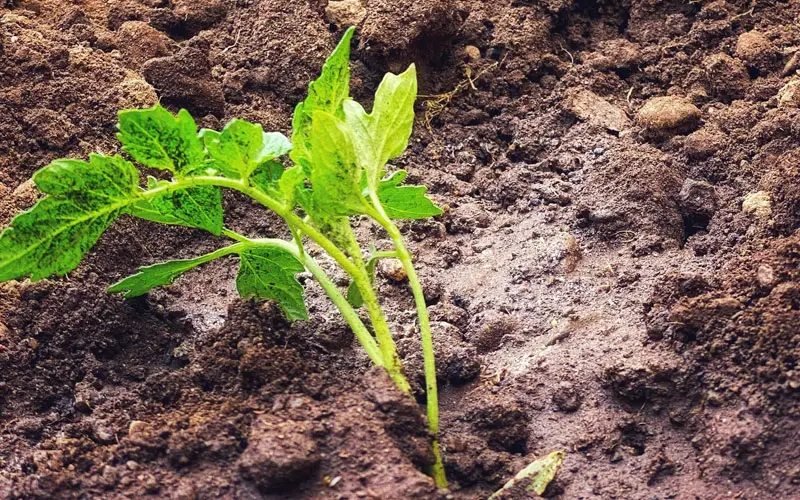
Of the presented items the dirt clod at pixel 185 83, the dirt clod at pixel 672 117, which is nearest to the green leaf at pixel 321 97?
the dirt clod at pixel 185 83

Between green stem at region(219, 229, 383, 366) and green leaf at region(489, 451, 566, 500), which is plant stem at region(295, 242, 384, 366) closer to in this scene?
green stem at region(219, 229, 383, 366)

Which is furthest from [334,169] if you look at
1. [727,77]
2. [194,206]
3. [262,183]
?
[727,77]

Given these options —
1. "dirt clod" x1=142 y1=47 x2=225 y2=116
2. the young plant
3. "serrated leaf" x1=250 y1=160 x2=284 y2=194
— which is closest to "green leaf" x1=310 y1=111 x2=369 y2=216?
the young plant

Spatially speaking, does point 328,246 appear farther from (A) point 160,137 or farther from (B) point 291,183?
(A) point 160,137

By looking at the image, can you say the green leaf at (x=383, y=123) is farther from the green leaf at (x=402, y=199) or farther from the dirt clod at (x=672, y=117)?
the dirt clod at (x=672, y=117)

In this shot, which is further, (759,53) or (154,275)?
(759,53)
